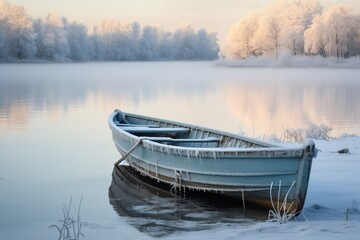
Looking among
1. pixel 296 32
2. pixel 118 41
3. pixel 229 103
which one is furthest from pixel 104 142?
pixel 118 41

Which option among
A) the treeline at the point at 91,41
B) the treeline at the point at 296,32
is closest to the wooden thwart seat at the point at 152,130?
the treeline at the point at 296,32

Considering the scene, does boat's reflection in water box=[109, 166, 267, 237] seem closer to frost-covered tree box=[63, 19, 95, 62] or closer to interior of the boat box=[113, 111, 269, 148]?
interior of the boat box=[113, 111, 269, 148]

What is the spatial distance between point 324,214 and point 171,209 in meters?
2.29

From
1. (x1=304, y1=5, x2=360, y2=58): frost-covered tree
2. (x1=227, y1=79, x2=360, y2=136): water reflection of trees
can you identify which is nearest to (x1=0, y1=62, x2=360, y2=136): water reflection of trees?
(x1=227, y1=79, x2=360, y2=136): water reflection of trees

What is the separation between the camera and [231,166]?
339 inches

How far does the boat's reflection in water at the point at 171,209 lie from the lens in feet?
26.2

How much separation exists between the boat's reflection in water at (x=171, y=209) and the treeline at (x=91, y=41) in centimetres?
7681

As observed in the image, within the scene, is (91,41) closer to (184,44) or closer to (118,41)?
(118,41)

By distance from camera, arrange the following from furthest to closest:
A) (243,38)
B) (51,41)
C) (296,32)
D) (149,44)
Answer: (149,44), (51,41), (243,38), (296,32)

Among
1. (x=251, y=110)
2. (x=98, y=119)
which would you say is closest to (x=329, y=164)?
(x=98, y=119)

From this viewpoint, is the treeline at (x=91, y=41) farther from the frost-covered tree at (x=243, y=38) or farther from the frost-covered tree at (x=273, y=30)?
the frost-covered tree at (x=273, y=30)

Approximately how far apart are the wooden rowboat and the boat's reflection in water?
18 centimetres

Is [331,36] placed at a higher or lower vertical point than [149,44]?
higher

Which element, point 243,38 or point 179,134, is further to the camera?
point 243,38
